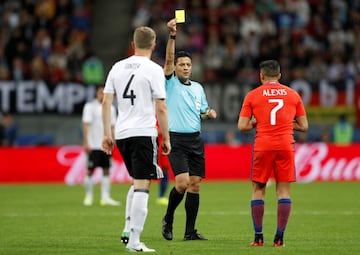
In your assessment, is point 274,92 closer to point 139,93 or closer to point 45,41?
point 139,93

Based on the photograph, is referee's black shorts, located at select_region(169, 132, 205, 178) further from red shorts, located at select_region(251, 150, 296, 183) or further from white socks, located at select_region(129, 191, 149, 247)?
white socks, located at select_region(129, 191, 149, 247)

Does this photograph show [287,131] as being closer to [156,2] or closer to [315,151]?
[315,151]

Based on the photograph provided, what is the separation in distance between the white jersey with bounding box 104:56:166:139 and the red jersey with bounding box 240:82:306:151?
136cm

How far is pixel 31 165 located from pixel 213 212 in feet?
35.0

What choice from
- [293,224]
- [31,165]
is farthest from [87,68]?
[293,224]

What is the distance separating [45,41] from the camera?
30766 mm

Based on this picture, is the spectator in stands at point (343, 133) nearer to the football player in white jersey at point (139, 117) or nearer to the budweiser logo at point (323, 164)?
the budweiser logo at point (323, 164)

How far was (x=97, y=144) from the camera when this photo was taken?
19.8 m

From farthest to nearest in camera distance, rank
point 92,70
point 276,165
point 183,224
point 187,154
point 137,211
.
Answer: point 92,70 < point 183,224 < point 187,154 < point 276,165 < point 137,211

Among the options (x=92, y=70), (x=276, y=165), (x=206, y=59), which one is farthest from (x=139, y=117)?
(x=206, y=59)

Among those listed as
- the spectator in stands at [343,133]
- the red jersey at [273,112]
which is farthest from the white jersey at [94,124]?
the spectator in stands at [343,133]

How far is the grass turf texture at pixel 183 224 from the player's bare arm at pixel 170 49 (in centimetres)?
227

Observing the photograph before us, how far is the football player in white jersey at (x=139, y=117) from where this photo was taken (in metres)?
10.6

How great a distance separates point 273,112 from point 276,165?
0.65 meters
